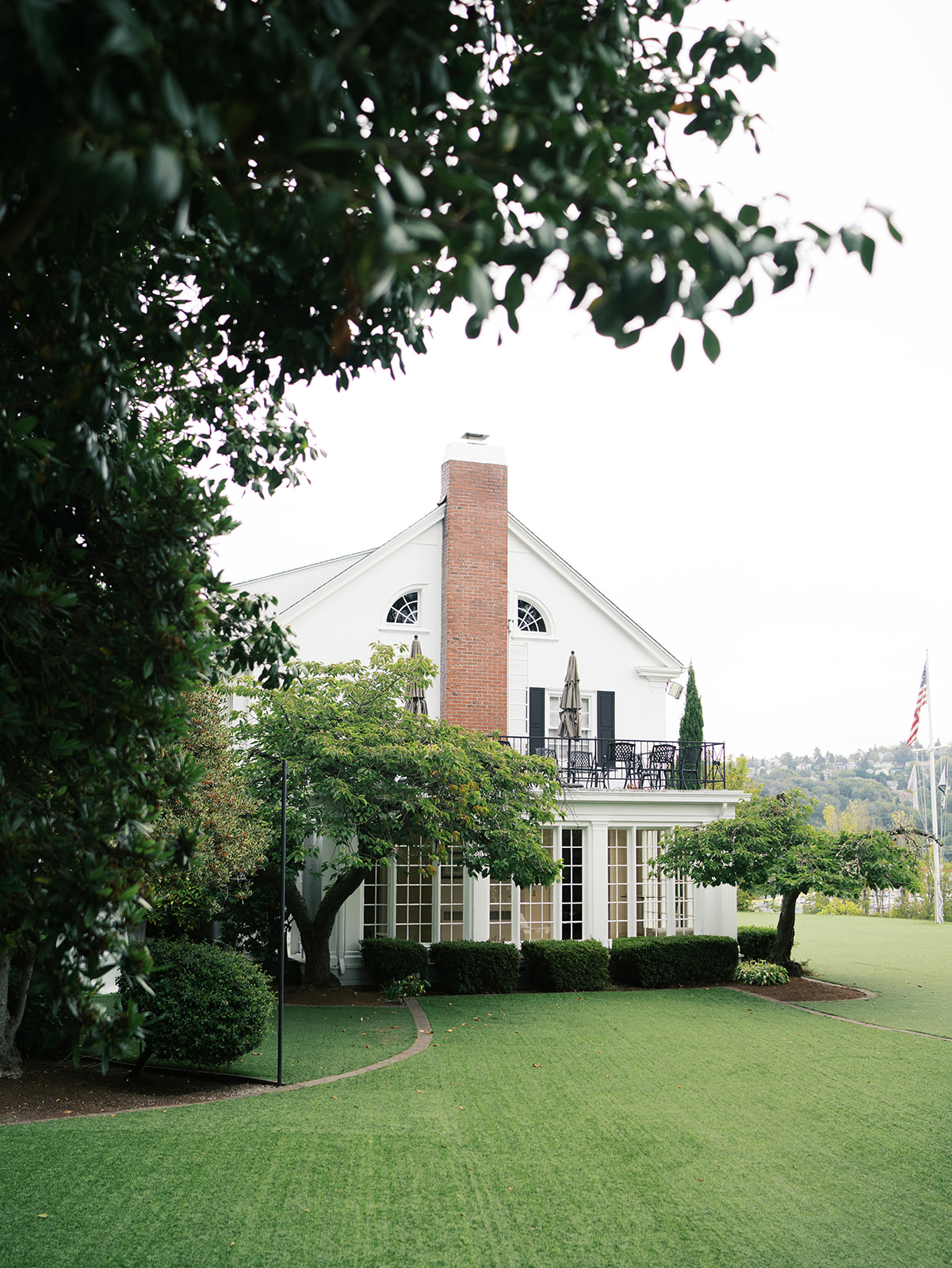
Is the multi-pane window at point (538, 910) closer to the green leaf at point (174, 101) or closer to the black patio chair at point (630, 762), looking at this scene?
the black patio chair at point (630, 762)

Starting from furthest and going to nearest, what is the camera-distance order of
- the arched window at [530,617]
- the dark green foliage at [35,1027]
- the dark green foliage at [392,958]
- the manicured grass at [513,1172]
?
the arched window at [530,617], the dark green foliage at [392,958], the dark green foliage at [35,1027], the manicured grass at [513,1172]

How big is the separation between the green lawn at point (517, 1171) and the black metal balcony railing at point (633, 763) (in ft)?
29.9

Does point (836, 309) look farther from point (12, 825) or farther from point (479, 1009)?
point (479, 1009)

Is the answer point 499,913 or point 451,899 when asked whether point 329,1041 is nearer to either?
point 451,899

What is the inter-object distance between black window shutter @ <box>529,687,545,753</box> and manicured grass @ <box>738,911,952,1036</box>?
24.6 ft

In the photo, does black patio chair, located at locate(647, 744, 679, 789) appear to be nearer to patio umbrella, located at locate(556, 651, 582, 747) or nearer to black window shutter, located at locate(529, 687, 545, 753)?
patio umbrella, located at locate(556, 651, 582, 747)

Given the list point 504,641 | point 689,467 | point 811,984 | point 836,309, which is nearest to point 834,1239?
point 836,309

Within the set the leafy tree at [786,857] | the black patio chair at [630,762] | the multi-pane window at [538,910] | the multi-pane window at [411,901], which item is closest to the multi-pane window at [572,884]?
the multi-pane window at [538,910]

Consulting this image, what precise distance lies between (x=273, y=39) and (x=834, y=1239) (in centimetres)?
728

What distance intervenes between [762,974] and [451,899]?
5.79 metres

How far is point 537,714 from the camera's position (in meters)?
22.2

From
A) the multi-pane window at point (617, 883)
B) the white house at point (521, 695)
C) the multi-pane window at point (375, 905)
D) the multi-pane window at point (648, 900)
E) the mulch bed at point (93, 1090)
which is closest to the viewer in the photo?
the mulch bed at point (93, 1090)

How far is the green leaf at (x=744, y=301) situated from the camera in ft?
8.86

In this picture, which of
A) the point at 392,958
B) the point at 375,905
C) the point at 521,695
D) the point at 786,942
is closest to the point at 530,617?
the point at 521,695
